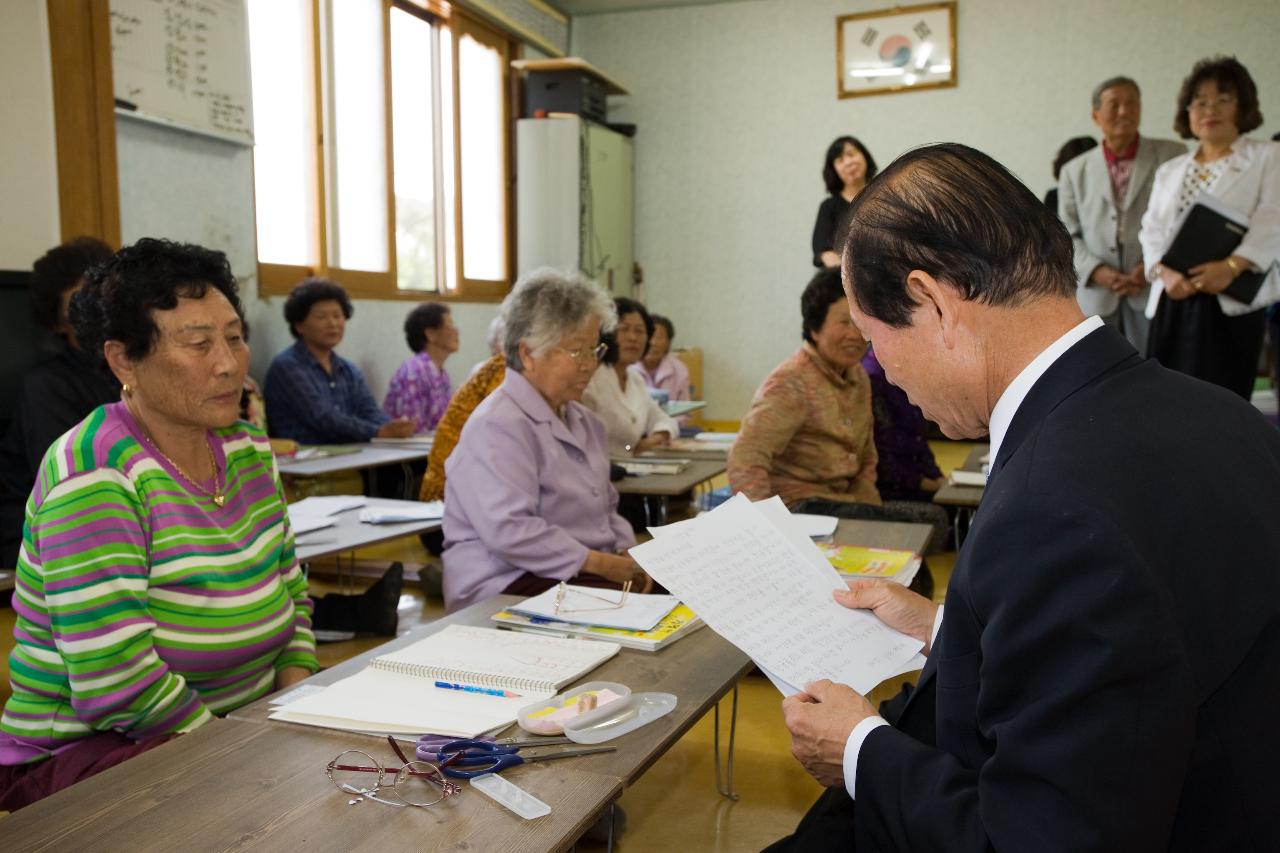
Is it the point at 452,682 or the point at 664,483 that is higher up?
the point at 452,682

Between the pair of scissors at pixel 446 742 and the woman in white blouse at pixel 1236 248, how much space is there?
12.1ft

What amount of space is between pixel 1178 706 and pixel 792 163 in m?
9.27

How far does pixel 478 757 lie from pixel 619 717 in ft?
0.68

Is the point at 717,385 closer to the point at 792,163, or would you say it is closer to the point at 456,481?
the point at 792,163

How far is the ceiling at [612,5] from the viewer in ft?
31.5

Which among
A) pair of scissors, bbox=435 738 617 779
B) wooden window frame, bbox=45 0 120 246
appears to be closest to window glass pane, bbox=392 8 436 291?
wooden window frame, bbox=45 0 120 246

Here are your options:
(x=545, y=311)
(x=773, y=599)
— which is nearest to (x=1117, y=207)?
(x=545, y=311)

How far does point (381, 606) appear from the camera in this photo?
12.0ft

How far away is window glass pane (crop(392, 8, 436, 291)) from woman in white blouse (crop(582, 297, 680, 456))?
2.69 meters

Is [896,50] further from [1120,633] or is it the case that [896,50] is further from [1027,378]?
[1120,633]

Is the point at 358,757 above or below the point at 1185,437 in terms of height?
below

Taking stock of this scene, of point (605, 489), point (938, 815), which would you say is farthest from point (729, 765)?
point (938, 815)

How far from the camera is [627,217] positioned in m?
9.77

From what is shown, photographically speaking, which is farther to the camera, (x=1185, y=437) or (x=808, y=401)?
(x=808, y=401)
